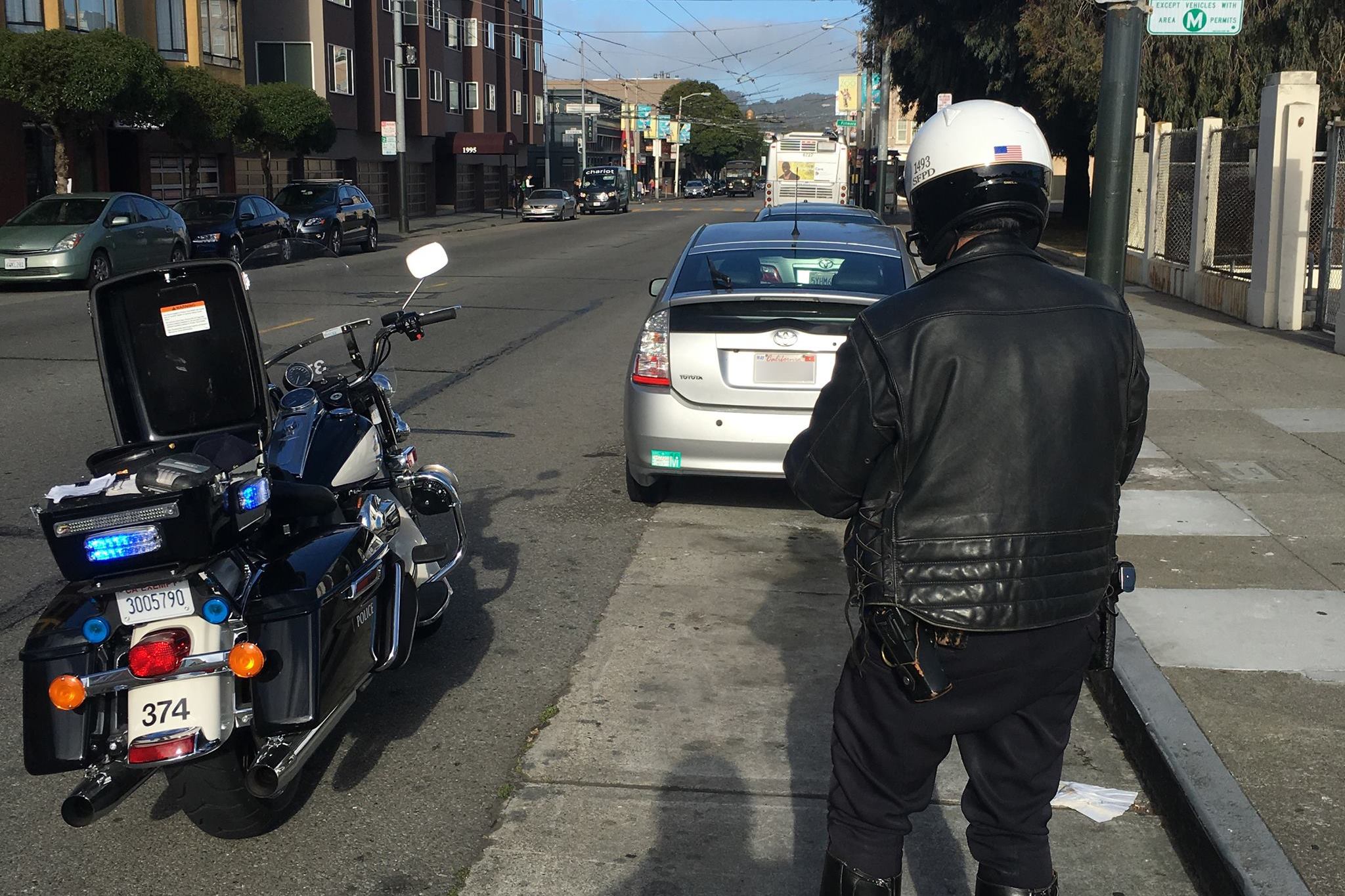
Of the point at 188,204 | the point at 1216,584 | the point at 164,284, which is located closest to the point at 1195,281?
the point at 1216,584

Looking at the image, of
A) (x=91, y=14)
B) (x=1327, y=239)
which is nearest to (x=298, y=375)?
(x=1327, y=239)

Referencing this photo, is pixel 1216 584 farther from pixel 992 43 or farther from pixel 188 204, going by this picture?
pixel 992 43

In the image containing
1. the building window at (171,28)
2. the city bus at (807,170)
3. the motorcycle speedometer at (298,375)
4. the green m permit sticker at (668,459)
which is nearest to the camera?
the motorcycle speedometer at (298,375)

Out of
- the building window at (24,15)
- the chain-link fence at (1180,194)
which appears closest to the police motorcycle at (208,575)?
the chain-link fence at (1180,194)

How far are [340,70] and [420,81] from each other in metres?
8.87

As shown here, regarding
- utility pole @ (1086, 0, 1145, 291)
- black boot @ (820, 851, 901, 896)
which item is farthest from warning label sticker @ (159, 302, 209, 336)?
utility pole @ (1086, 0, 1145, 291)

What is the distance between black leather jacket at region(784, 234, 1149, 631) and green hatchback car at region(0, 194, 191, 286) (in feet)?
61.2

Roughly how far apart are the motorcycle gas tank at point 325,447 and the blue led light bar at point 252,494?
1.85ft

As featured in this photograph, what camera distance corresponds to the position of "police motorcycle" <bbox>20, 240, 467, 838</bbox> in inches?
125

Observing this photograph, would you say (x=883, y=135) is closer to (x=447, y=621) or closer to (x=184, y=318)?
(x=447, y=621)

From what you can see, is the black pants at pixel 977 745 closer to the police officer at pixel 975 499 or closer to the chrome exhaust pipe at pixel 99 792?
the police officer at pixel 975 499

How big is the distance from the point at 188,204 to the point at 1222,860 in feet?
80.0

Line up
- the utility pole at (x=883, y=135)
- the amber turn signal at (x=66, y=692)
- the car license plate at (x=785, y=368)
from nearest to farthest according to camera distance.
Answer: the amber turn signal at (x=66, y=692), the car license plate at (x=785, y=368), the utility pole at (x=883, y=135)

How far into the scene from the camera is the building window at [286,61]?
135 ft
